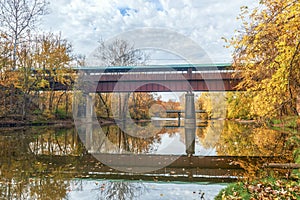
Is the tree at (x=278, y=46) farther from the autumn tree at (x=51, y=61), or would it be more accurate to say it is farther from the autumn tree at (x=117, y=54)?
the autumn tree at (x=117, y=54)

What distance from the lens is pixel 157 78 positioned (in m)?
38.0

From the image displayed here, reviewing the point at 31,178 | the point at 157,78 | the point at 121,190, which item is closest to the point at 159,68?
the point at 157,78

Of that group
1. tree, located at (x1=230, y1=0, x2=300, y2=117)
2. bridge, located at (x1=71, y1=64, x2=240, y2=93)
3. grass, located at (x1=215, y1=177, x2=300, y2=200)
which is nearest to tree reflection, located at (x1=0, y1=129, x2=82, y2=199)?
grass, located at (x1=215, y1=177, x2=300, y2=200)

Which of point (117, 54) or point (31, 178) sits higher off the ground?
point (117, 54)

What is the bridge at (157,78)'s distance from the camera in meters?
37.7

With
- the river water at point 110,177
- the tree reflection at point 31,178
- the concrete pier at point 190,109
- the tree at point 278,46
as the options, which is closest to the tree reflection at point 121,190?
the river water at point 110,177

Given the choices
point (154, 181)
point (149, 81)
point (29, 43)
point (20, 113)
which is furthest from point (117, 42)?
point (154, 181)

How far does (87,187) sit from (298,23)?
6127mm

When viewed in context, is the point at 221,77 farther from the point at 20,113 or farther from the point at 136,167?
the point at 136,167

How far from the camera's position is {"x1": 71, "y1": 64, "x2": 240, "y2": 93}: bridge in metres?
37.7

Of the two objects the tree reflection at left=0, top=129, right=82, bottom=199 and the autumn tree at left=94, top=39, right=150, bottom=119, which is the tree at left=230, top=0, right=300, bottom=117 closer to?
the tree reflection at left=0, top=129, right=82, bottom=199

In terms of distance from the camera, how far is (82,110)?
44562mm

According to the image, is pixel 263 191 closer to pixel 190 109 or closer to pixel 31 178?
pixel 31 178

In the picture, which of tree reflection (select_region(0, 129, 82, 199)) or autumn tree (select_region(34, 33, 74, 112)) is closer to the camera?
tree reflection (select_region(0, 129, 82, 199))
